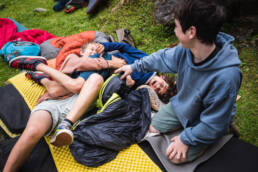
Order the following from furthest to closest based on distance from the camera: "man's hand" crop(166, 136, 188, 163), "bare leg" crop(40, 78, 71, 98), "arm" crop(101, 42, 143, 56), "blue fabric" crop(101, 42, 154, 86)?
"arm" crop(101, 42, 143, 56), "blue fabric" crop(101, 42, 154, 86), "bare leg" crop(40, 78, 71, 98), "man's hand" crop(166, 136, 188, 163)

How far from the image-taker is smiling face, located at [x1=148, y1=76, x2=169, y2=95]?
2.68m

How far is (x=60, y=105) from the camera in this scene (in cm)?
233

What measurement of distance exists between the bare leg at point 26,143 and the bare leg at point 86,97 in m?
0.29

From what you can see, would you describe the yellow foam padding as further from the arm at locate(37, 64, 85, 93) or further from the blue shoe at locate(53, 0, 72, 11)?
the blue shoe at locate(53, 0, 72, 11)

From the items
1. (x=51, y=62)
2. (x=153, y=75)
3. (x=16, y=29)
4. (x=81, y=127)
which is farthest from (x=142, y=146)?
(x=16, y=29)

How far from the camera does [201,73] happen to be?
1566 millimetres

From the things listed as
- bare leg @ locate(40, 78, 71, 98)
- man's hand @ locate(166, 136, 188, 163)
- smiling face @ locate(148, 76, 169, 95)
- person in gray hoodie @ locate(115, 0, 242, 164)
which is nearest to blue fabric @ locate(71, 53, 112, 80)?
bare leg @ locate(40, 78, 71, 98)

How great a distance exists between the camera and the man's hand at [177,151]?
68.4 inches

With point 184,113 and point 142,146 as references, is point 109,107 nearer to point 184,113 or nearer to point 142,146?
point 142,146

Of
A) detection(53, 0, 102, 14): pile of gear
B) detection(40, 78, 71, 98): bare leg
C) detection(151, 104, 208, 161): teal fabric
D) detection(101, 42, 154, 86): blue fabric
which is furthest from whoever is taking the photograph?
detection(53, 0, 102, 14): pile of gear

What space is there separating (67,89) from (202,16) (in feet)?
6.02

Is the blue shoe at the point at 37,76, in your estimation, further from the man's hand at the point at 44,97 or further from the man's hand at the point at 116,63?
the man's hand at the point at 116,63

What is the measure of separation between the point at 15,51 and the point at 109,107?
89.9 inches

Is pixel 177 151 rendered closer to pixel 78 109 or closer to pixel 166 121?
pixel 166 121
